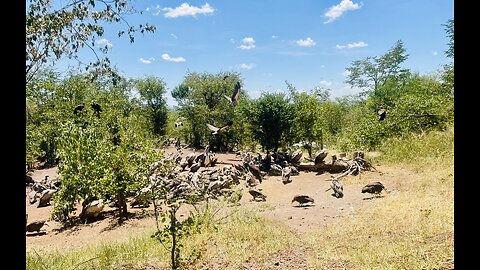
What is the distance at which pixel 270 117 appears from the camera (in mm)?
20703

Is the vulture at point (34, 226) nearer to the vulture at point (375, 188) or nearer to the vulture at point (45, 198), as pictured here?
the vulture at point (45, 198)

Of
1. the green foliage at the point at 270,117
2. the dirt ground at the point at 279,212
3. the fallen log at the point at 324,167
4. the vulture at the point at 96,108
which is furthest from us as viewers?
the green foliage at the point at 270,117

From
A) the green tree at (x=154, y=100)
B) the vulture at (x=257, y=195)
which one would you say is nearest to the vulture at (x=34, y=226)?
the vulture at (x=257, y=195)

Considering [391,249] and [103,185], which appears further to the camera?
[103,185]

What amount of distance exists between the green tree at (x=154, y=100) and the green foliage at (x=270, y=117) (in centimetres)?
1290

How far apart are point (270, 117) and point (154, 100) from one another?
1495 centimetres

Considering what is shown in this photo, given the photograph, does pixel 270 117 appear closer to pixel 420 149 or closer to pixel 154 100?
pixel 420 149

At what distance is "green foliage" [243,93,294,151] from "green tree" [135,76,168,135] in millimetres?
12898

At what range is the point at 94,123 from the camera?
1252 centimetres

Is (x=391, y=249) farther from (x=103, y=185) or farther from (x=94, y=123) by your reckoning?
(x=94, y=123)

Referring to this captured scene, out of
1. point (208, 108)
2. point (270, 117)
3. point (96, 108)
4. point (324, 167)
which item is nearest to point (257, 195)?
point (96, 108)

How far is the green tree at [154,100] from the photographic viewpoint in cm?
3131
